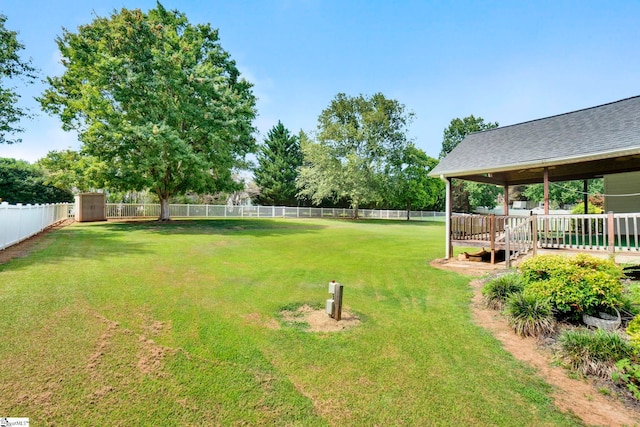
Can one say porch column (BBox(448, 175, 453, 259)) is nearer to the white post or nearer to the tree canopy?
the white post

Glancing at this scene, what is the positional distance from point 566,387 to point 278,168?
114 feet

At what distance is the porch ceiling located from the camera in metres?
8.65

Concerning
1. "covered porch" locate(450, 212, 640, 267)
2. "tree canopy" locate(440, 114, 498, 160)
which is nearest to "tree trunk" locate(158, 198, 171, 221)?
"covered porch" locate(450, 212, 640, 267)

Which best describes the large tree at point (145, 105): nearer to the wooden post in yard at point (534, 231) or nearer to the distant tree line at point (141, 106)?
the distant tree line at point (141, 106)

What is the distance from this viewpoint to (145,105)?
16.1 meters

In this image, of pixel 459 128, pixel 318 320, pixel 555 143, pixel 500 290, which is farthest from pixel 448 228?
pixel 459 128

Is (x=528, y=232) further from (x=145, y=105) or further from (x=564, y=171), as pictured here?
(x=145, y=105)

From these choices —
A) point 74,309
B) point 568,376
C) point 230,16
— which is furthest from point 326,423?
point 230,16

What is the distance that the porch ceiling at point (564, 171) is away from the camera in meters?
8.65

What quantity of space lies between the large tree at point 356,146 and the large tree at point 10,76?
20.1m

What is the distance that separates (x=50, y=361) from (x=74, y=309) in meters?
1.49

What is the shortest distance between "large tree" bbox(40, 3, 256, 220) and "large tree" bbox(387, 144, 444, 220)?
16372 mm

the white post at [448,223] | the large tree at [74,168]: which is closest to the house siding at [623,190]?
the white post at [448,223]

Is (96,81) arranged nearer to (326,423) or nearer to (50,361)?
(50,361)
